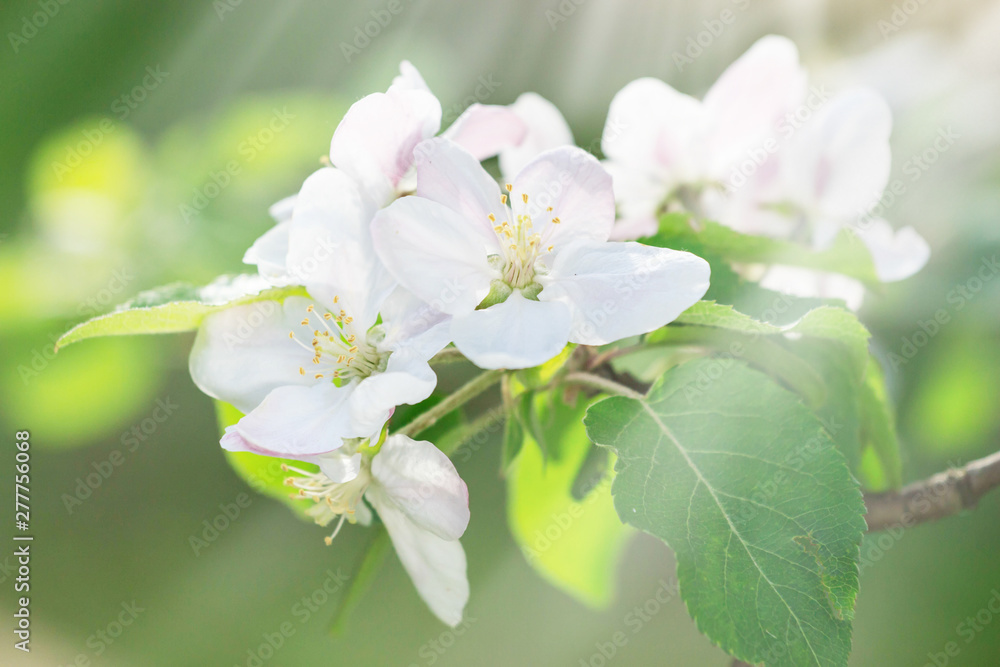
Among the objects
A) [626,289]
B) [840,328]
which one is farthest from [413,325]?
[840,328]

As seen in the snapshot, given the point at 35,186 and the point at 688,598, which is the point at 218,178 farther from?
the point at 688,598

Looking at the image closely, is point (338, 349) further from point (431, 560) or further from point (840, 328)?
point (840, 328)

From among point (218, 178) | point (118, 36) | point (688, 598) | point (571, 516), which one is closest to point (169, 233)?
point (218, 178)

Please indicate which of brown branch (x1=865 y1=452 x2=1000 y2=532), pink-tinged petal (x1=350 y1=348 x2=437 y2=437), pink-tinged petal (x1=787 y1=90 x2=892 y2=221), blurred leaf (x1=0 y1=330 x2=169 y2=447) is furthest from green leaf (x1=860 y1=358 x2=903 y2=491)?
blurred leaf (x1=0 y1=330 x2=169 y2=447)

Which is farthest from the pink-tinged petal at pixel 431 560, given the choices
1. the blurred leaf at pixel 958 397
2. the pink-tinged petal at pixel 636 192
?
the blurred leaf at pixel 958 397

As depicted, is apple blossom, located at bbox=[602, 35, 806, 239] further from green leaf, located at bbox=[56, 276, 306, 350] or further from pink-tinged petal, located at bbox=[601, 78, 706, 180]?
green leaf, located at bbox=[56, 276, 306, 350]
